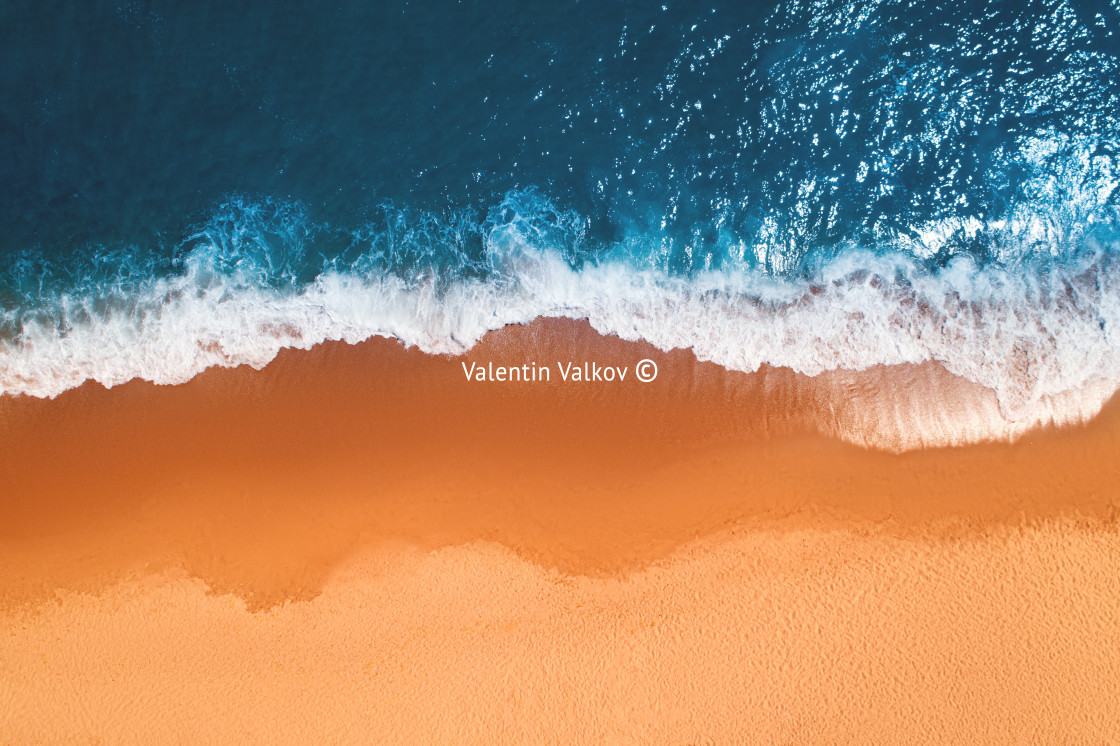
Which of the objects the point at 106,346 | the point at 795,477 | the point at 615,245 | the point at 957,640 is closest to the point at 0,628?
the point at 106,346

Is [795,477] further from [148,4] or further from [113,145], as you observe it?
[148,4]

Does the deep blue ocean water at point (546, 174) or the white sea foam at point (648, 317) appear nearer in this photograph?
the white sea foam at point (648, 317)

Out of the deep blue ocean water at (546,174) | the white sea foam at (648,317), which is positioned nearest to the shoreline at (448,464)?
the white sea foam at (648,317)
